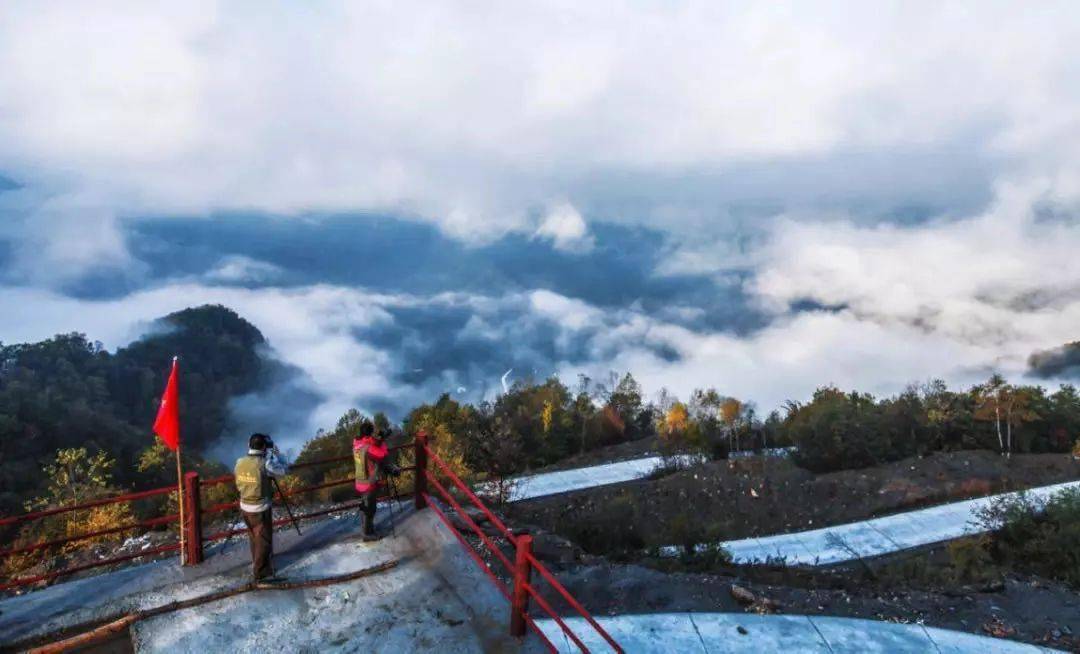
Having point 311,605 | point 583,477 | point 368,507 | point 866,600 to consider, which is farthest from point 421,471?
point 583,477

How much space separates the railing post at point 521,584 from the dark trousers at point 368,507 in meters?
2.02

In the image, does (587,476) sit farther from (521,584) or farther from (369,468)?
(521,584)

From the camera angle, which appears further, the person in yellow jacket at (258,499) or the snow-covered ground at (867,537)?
the snow-covered ground at (867,537)

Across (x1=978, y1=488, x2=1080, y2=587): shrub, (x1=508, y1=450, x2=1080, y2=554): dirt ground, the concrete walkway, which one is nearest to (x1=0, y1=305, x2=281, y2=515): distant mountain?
(x1=508, y1=450, x2=1080, y2=554): dirt ground

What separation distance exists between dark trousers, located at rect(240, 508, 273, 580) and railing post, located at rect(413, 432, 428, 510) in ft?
5.62

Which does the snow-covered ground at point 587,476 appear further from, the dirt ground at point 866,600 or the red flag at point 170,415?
the red flag at point 170,415

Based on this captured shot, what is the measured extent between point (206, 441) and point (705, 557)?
231 ft

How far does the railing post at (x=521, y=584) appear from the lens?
18.7 feet

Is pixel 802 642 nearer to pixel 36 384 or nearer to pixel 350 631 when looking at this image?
pixel 350 631

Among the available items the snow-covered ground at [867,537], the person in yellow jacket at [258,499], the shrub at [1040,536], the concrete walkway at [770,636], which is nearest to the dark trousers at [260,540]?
the person in yellow jacket at [258,499]

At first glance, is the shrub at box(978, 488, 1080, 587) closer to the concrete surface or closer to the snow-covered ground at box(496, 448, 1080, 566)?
the snow-covered ground at box(496, 448, 1080, 566)

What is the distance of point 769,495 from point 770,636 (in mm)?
14134

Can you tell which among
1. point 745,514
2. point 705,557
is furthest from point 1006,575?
point 745,514

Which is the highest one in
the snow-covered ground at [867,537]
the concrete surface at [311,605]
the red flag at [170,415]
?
the red flag at [170,415]
